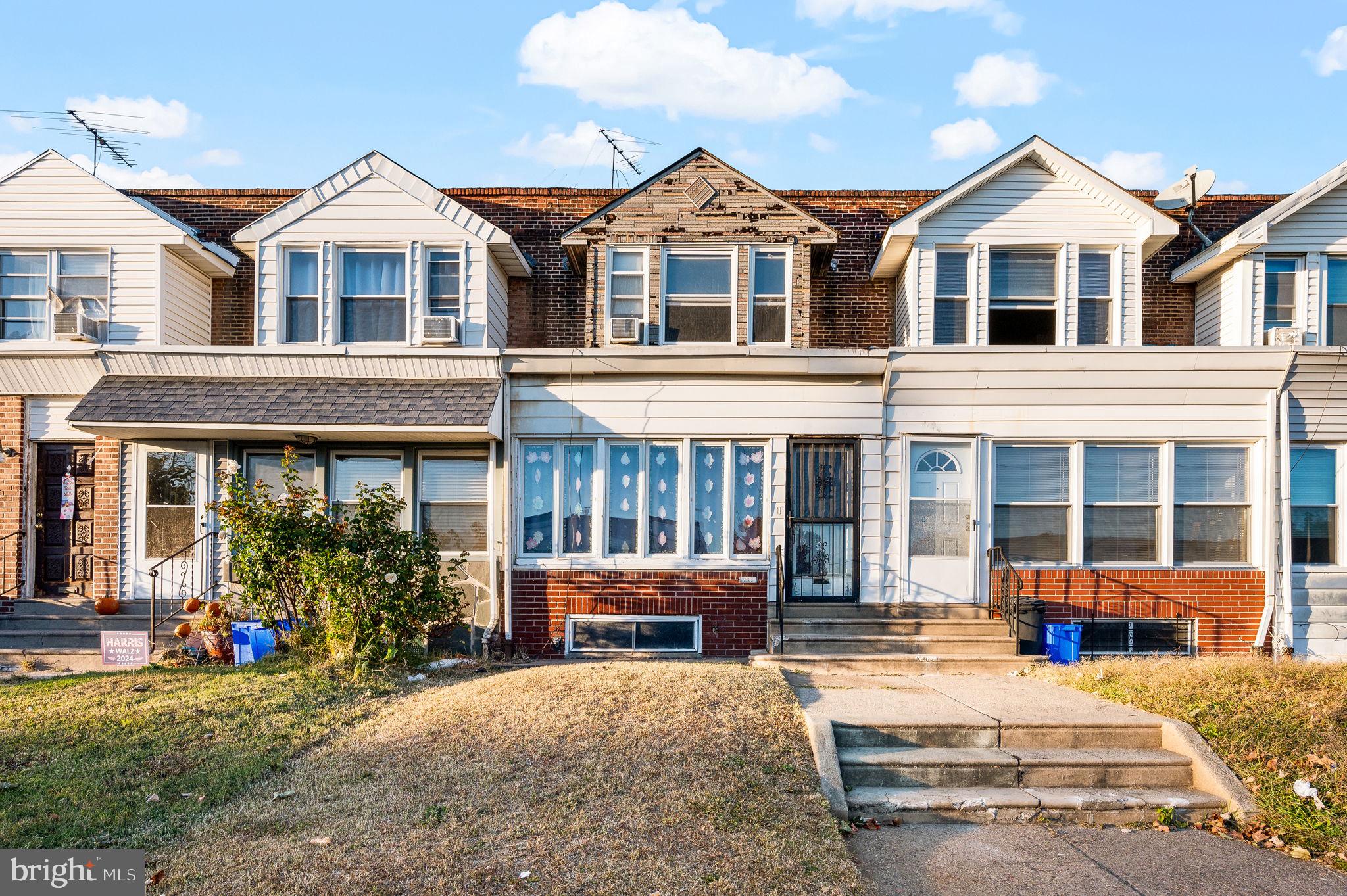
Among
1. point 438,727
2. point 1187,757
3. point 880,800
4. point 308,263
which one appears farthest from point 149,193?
point 1187,757

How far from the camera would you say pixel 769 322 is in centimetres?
1302

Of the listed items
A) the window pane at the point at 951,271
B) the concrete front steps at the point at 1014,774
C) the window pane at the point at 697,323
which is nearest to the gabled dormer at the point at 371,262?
the window pane at the point at 697,323

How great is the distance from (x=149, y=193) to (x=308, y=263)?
441 centimetres

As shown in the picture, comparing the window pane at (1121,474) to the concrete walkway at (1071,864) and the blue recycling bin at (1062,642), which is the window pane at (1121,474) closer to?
the blue recycling bin at (1062,642)

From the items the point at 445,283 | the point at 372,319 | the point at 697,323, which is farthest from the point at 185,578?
the point at 697,323

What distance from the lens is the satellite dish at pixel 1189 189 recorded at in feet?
47.1

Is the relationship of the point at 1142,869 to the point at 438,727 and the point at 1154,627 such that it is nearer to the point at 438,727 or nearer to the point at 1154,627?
the point at 438,727

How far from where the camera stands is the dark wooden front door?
13109 millimetres

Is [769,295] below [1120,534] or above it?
above

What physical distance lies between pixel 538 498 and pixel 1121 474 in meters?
8.23

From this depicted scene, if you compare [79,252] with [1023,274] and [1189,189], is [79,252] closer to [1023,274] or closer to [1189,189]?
[1023,274]

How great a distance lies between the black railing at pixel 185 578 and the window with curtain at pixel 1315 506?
15306 mm

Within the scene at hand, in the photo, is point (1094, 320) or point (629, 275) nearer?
point (1094, 320)

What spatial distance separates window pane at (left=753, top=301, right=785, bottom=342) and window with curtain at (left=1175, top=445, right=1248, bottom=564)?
5872 mm
